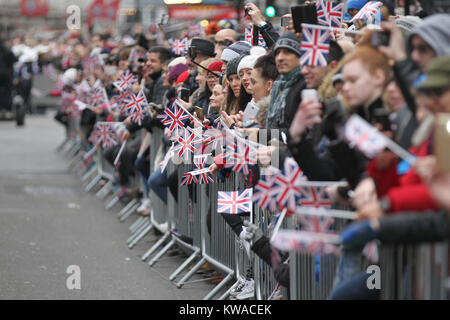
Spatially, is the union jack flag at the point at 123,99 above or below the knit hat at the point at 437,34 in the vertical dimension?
below

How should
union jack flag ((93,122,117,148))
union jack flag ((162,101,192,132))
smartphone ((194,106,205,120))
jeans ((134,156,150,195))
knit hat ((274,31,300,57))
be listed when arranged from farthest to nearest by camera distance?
union jack flag ((93,122,117,148))
jeans ((134,156,150,195))
smartphone ((194,106,205,120))
union jack flag ((162,101,192,132))
knit hat ((274,31,300,57))

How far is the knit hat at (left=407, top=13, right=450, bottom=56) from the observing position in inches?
162

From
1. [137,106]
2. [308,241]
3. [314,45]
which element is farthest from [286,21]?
[308,241]

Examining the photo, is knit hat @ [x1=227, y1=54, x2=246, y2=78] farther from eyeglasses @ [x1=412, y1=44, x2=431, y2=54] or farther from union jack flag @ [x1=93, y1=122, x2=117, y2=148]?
union jack flag @ [x1=93, y1=122, x2=117, y2=148]

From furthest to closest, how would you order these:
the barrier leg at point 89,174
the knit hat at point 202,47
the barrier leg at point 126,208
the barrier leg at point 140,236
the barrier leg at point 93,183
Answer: the barrier leg at point 89,174 → the barrier leg at point 93,183 → the barrier leg at point 126,208 → the barrier leg at point 140,236 → the knit hat at point 202,47

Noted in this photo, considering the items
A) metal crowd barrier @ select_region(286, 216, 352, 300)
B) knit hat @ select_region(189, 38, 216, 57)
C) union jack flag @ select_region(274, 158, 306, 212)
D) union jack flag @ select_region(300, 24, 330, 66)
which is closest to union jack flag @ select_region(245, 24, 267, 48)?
knit hat @ select_region(189, 38, 216, 57)

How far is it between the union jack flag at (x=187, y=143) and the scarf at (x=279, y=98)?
1778 millimetres

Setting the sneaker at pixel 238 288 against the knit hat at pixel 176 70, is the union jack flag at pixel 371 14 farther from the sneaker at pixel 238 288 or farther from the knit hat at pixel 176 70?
the knit hat at pixel 176 70

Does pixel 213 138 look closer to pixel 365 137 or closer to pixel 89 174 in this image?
pixel 365 137

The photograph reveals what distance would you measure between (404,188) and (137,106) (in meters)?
7.75

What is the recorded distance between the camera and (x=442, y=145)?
356cm

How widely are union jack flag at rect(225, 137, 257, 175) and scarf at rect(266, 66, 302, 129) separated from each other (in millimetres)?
297

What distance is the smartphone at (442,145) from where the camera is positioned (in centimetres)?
356

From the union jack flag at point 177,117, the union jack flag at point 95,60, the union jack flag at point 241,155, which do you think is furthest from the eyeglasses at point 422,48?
the union jack flag at point 95,60
